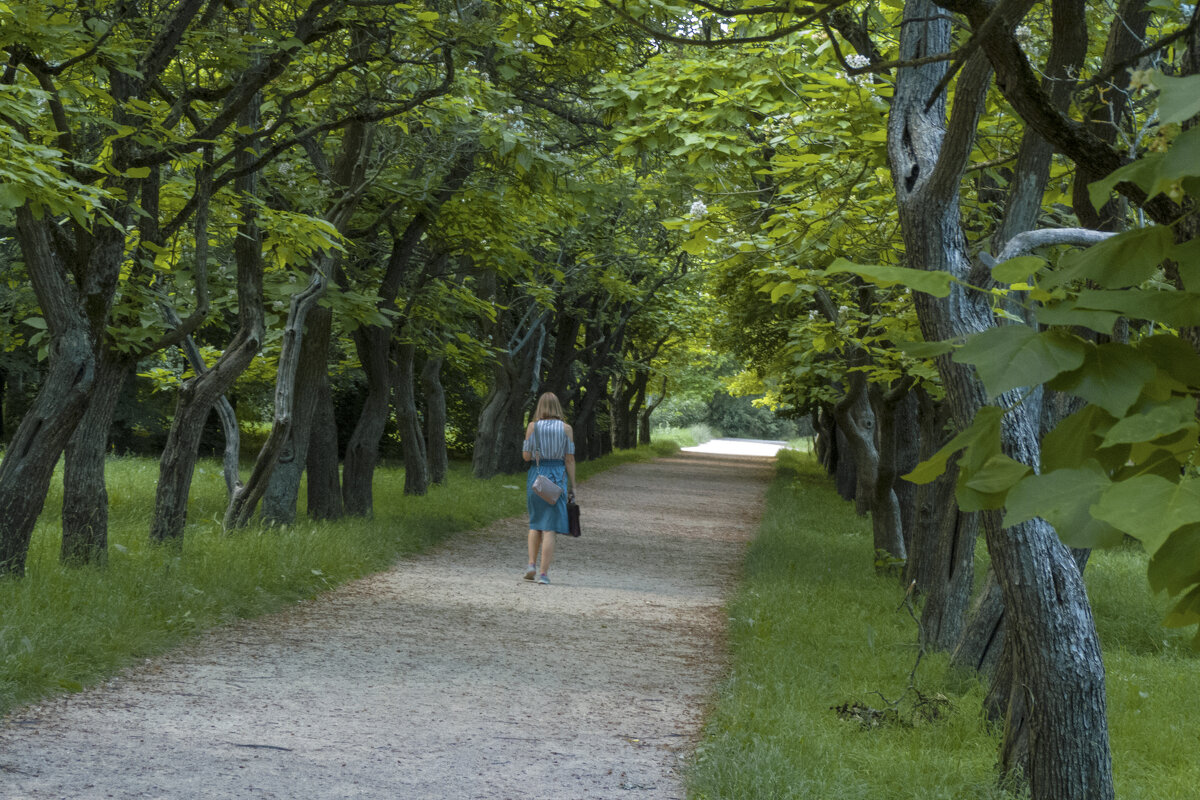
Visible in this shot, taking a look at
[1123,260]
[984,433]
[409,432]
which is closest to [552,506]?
[409,432]

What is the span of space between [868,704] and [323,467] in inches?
367

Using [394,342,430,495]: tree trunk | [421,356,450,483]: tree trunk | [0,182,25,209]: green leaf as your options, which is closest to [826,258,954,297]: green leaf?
[0,182,25,209]: green leaf

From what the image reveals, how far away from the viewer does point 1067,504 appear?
1133mm

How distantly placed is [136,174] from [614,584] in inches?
269

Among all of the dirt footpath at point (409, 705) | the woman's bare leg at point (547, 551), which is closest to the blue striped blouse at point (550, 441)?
the woman's bare leg at point (547, 551)

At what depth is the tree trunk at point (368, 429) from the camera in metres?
15.3

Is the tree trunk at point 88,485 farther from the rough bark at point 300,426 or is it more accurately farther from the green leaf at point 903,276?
the green leaf at point 903,276

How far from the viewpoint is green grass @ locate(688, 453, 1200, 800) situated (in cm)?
520

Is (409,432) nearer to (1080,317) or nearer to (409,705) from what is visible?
(409,705)

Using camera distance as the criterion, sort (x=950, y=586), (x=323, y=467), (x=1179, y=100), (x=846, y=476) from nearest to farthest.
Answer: (x=1179, y=100) → (x=950, y=586) → (x=323, y=467) → (x=846, y=476)

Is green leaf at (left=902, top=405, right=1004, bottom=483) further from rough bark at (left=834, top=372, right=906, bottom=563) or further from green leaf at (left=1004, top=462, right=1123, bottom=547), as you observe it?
rough bark at (left=834, top=372, right=906, bottom=563)

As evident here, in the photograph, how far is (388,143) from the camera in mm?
12953

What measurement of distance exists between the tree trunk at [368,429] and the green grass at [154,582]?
1.31ft

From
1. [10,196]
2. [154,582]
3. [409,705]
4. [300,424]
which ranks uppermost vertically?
[10,196]
